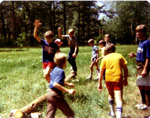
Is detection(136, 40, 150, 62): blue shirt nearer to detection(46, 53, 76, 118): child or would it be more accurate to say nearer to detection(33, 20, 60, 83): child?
detection(46, 53, 76, 118): child

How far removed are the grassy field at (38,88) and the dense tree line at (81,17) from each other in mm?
372

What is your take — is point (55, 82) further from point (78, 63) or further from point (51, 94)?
point (78, 63)

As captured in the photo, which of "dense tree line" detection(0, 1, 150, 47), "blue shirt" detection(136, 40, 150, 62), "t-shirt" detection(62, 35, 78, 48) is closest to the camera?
"blue shirt" detection(136, 40, 150, 62)

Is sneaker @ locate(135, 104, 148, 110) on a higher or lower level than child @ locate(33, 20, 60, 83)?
lower

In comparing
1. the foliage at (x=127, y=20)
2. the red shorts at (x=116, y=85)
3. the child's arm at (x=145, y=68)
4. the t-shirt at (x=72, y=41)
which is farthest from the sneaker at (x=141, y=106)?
the t-shirt at (x=72, y=41)

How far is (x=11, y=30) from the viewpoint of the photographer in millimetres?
3662

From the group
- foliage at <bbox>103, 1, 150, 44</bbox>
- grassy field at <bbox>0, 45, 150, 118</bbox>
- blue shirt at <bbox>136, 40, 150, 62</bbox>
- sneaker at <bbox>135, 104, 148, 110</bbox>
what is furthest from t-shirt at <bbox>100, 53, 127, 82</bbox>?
foliage at <bbox>103, 1, 150, 44</bbox>

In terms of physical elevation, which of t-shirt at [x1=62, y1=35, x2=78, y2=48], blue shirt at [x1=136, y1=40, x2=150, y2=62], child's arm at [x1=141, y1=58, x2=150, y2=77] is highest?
t-shirt at [x1=62, y1=35, x2=78, y2=48]

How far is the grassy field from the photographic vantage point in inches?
98.3

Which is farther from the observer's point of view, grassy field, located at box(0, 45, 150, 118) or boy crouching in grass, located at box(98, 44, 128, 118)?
grassy field, located at box(0, 45, 150, 118)

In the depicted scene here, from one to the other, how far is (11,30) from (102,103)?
269cm

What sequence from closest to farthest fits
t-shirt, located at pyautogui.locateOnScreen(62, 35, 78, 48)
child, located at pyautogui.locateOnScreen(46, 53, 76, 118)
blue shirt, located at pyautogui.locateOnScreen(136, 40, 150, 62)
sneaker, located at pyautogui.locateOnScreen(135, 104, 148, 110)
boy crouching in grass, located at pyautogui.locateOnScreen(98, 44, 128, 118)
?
child, located at pyautogui.locateOnScreen(46, 53, 76, 118), boy crouching in grass, located at pyautogui.locateOnScreen(98, 44, 128, 118), blue shirt, located at pyautogui.locateOnScreen(136, 40, 150, 62), sneaker, located at pyautogui.locateOnScreen(135, 104, 148, 110), t-shirt, located at pyautogui.locateOnScreen(62, 35, 78, 48)

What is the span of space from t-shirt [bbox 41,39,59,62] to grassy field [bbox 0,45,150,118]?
669mm

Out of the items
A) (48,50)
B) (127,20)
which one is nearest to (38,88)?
(48,50)
